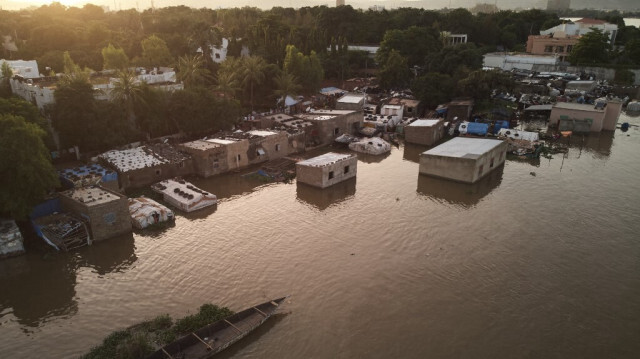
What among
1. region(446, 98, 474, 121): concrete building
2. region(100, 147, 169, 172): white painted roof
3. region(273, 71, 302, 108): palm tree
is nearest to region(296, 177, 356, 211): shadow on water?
region(100, 147, 169, 172): white painted roof

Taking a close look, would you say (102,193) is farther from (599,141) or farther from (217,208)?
(599,141)

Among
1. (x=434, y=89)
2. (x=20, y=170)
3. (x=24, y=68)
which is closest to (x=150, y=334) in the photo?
(x=20, y=170)

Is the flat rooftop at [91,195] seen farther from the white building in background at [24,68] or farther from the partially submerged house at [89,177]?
the white building in background at [24,68]

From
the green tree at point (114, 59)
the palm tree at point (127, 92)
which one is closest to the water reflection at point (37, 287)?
the palm tree at point (127, 92)

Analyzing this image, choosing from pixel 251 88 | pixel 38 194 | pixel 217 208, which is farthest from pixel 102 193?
pixel 251 88

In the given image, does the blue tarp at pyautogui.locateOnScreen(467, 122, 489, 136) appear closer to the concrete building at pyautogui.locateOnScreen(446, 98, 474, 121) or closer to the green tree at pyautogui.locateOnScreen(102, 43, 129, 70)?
the concrete building at pyautogui.locateOnScreen(446, 98, 474, 121)
